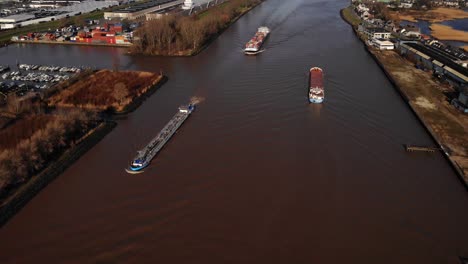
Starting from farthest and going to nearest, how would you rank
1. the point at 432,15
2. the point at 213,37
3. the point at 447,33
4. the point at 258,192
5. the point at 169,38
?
the point at 432,15
the point at 447,33
the point at 213,37
the point at 169,38
the point at 258,192

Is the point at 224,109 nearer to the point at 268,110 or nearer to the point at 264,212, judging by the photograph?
the point at 268,110

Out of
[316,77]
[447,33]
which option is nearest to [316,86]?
[316,77]

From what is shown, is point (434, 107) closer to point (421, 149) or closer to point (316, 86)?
point (421, 149)

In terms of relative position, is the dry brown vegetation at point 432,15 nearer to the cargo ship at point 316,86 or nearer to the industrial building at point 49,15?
the cargo ship at point 316,86

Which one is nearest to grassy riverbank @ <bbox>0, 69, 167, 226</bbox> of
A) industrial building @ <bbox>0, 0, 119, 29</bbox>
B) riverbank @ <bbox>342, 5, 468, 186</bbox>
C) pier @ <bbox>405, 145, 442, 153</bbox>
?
pier @ <bbox>405, 145, 442, 153</bbox>

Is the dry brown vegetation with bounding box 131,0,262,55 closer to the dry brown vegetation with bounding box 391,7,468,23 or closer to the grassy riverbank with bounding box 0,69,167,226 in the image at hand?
the grassy riverbank with bounding box 0,69,167,226

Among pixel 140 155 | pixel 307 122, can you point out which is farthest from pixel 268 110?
pixel 140 155

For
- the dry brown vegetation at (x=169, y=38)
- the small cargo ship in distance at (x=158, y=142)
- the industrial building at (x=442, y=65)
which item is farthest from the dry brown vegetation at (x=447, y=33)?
the small cargo ship in distance at (x=158, y=142)
